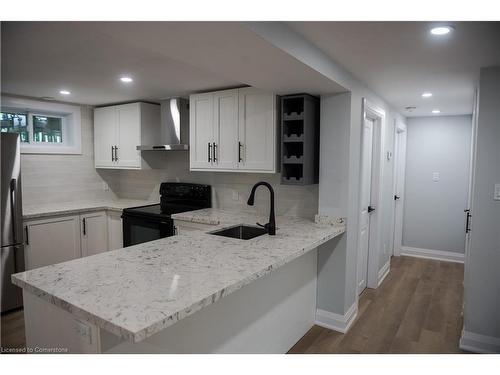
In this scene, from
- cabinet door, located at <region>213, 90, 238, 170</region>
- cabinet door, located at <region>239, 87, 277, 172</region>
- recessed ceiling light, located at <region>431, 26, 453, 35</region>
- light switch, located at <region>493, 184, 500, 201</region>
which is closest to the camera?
recessed ceiling light, located at <region>431, 26, 453, 35</region>

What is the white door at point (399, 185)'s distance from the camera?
15.9 ft

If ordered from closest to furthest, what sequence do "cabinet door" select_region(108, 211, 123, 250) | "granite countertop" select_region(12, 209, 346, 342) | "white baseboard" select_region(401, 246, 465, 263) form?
"granite countertop" select_region(12, 209, 346, 342) → "cabinet door" select_region(108, 211, 123, 250) → "white baseboard" select_region(401, 246, 465, 263)

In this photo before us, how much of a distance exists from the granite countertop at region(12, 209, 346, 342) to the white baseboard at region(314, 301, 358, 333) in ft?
3.06

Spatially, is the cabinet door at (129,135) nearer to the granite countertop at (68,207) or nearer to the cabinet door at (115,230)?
the granite countertop at (68,207)

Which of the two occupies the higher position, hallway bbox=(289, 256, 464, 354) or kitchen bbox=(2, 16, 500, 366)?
kitchen bbox=(2, 16, 500, 366)

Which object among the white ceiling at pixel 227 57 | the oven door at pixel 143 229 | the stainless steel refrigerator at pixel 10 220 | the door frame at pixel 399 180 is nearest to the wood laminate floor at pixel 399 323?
the stainless steel refrigerator at pixel 10 220

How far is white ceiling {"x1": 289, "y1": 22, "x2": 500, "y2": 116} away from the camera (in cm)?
182

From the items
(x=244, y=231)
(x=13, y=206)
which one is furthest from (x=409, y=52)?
(x=13, y=206)

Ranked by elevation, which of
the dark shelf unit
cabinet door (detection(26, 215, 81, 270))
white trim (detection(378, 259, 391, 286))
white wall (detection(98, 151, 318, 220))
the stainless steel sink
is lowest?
white trim (detection(378, 259, 391, 286))

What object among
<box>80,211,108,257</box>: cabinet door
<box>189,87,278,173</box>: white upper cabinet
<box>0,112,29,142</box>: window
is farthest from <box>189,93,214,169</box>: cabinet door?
<box>0,112,29,142</box>: window

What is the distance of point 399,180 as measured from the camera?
4957mm

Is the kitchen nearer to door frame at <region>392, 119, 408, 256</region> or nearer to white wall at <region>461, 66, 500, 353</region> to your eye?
door frame at <region>392, 119, 408, 256</region>

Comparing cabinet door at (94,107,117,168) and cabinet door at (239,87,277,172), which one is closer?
cabinet door at (239,87,277,172)

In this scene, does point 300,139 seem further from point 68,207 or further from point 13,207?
point 68,207
